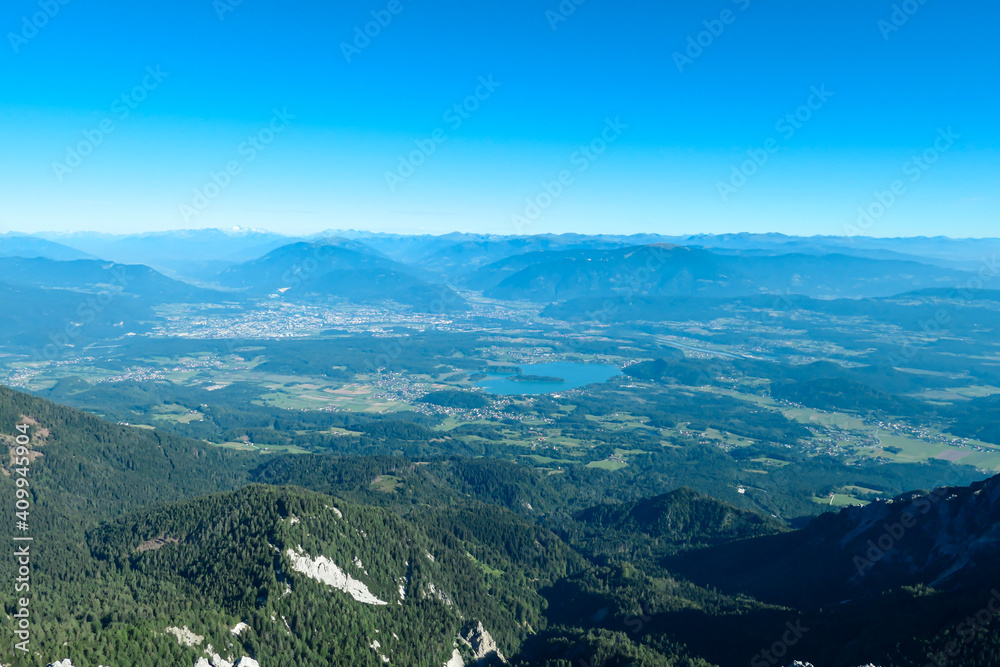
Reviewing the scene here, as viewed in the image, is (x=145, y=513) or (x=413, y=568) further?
(x=145, y=513)

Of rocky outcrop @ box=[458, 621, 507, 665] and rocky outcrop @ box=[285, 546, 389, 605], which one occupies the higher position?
rocky outcrop @ box=[285, 546, 389, 605]

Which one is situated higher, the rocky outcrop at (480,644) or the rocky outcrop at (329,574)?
the rocky outcrop at (329,574)

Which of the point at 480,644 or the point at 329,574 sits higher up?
the point at 329,574

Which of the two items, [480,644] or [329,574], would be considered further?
[329,574]

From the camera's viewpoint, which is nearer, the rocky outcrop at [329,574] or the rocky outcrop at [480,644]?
the rocky outcrop at [329,574]

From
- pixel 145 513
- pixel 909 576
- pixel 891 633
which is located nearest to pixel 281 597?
pixel 145 513

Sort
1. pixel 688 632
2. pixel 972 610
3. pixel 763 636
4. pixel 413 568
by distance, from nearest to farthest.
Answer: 1. pixel 972 610
2. pixel 763 636
3. pixel 688 632
4. pixel 413 568

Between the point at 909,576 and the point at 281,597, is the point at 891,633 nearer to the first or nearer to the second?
the point at 909,576

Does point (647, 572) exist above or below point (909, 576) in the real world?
below

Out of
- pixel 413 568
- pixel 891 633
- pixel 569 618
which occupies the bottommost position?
pixel 569 618

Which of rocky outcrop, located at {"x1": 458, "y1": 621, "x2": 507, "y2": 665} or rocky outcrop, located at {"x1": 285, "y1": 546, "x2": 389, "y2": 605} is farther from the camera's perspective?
rocky outcrop, located at {"x1": 458, "y1": 621, "x2": 507, "y2": 665}

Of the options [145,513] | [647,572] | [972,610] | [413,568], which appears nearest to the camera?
[972,610]
